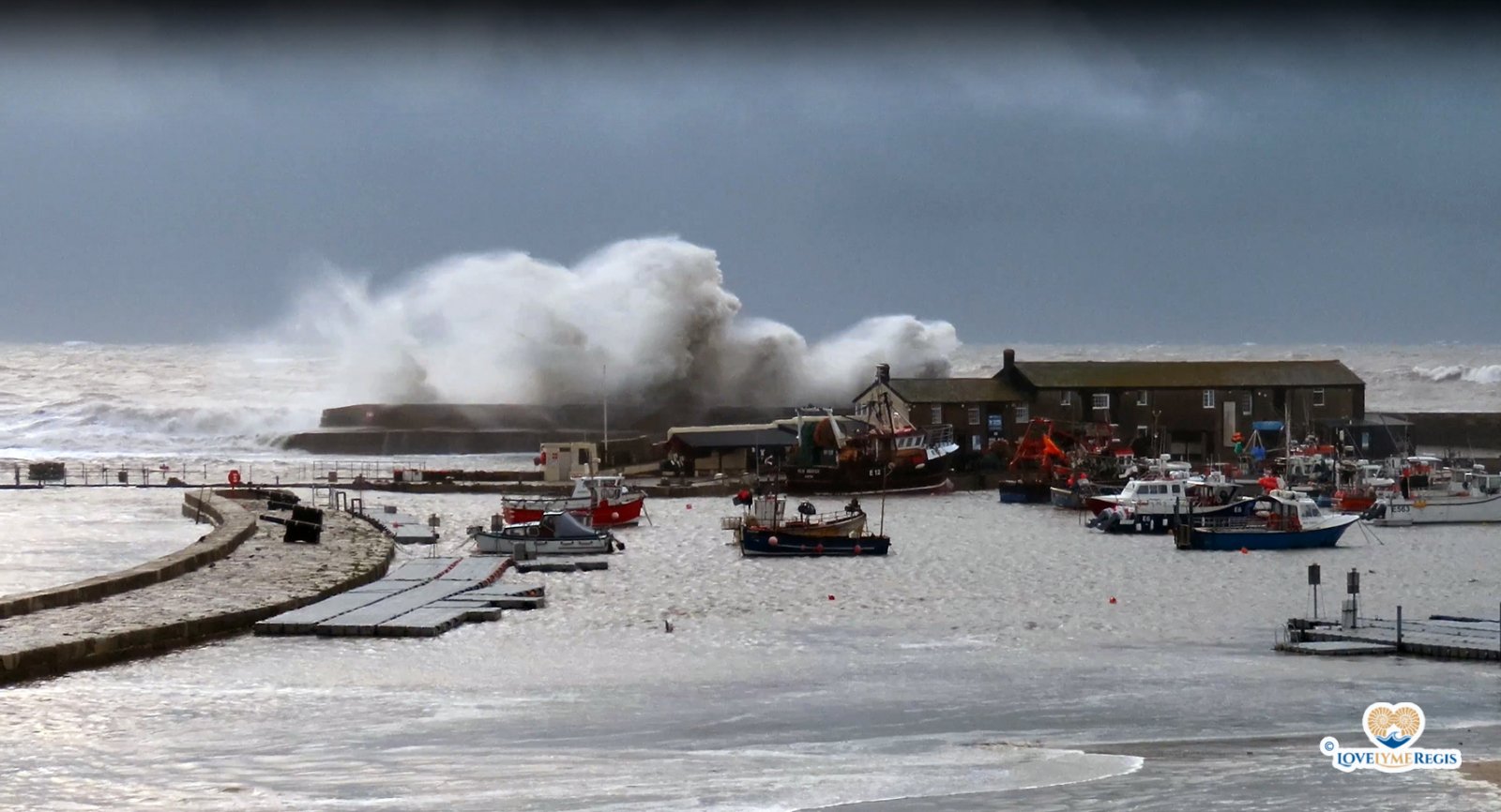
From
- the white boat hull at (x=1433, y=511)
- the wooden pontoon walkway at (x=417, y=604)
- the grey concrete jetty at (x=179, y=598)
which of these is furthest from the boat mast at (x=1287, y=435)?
the wooden pontoon walkway at (x=417, y=604)

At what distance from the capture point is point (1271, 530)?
102 feet

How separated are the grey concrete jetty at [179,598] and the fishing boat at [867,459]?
18415mm

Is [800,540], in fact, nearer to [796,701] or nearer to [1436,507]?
[796,701]

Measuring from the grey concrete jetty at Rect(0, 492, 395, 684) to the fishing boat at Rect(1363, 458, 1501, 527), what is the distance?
19589 mm

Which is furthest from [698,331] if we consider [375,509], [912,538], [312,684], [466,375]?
[312,684]

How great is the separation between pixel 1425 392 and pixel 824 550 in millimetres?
78046

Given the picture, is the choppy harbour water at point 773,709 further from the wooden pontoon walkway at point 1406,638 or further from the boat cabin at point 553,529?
the boat cabin at point 553,529

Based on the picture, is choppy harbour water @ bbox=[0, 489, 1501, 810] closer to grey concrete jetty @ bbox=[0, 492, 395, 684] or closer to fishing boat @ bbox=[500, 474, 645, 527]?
grey concrete jetty @ bbox=[0, 492, 395, 684]

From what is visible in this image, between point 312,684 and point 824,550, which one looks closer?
point 312,684

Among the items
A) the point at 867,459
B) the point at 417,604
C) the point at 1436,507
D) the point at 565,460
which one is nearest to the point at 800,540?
the point at 417,604

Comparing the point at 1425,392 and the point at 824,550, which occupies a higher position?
the point at 1425,392

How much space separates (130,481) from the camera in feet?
159

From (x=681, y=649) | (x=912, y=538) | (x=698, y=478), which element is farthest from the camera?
(x=698, y=478)

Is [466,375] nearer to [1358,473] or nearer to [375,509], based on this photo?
[375,509]
